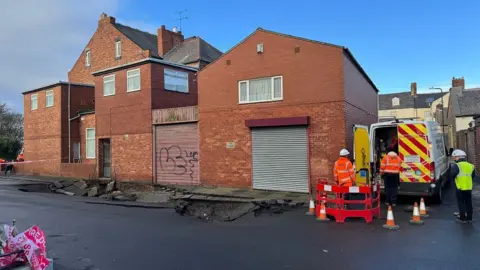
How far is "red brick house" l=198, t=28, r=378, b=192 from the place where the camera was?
1341cm

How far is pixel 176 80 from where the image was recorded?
2053cm

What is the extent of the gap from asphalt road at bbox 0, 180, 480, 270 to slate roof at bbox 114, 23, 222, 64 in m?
22.0

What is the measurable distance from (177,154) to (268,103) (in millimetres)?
5317

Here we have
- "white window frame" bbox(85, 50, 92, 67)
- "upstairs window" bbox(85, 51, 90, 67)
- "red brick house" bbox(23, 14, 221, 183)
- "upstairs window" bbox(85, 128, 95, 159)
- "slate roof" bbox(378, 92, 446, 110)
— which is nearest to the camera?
"red brick house" bbox(23, 14, 221, 183)

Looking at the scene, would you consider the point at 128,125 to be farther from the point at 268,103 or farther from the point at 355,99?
the point at 355,99

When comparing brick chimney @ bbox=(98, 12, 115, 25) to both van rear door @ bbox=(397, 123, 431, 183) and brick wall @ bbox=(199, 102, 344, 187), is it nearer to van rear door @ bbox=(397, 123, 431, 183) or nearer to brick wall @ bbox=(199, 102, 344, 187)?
brick wall @ bbox=(199, 102, 344, 187)

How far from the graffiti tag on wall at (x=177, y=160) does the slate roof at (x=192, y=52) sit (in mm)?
13946

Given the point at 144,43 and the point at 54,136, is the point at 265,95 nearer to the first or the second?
the point at 54,136

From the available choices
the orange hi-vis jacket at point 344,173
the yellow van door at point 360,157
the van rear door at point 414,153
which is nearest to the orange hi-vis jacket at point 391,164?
the van rear door at point 414,153

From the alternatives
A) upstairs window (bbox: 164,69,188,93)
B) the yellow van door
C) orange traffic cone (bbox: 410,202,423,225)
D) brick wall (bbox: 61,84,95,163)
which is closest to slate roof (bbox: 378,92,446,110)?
upstairs window (bbox: 164,69,188,93)

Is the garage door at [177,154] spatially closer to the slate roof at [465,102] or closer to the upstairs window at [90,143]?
the upstairs window at [90,143]

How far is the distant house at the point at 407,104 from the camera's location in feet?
200

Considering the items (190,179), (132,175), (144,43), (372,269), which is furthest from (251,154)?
(144,43)

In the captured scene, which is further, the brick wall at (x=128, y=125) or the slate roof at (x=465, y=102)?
the slate roof at (x=465, y=102)
